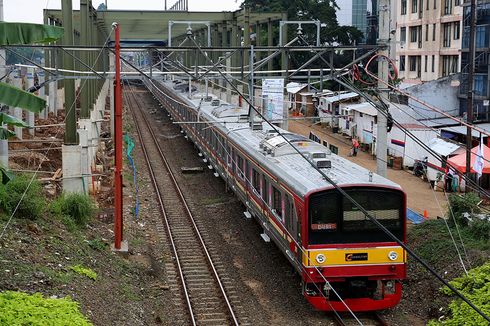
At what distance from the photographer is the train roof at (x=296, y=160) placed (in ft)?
37.9

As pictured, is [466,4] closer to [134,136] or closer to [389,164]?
[389,164]

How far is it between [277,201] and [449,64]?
1082 inches

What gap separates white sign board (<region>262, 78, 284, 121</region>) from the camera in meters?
22.5

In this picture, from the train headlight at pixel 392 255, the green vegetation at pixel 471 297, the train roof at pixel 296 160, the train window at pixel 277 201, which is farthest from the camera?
the train window at pixel 277 201

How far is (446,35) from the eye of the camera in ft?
125

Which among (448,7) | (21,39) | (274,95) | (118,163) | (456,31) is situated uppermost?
(448,7)

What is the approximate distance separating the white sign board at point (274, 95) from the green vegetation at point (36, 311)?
44.6 feet

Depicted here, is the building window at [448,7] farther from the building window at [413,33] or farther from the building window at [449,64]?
the building window at [413,33]

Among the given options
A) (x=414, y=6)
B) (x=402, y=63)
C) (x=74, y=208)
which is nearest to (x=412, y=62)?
(x=402, y=63)

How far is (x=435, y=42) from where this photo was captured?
39.3m

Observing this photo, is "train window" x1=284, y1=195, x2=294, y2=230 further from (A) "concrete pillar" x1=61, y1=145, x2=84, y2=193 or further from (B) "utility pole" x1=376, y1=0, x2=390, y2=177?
(A) "concrete pillar" x1=61, y1=145, x2=84, y2=193

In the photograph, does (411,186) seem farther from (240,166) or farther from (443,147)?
(240,166)

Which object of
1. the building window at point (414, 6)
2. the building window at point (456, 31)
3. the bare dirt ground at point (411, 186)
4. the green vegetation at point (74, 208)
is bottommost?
the bare dirt ground at point (411, 186)

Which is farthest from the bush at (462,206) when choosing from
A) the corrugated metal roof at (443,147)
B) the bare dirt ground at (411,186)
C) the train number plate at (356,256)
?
the corrugated metal roof at (443,147)
